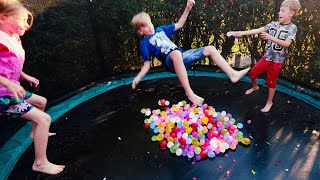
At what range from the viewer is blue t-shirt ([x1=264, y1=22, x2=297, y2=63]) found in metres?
2.96

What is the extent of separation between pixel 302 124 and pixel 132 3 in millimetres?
2798

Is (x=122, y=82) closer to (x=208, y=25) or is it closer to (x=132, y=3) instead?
(x=132, y=3)

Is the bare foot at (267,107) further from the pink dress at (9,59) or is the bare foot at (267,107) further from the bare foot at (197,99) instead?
the pink dress at (9,59)

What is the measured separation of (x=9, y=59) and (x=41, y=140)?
0.68 meters

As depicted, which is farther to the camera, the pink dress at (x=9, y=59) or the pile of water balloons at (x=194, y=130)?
the pile of water balloons at (x=194, y=130)

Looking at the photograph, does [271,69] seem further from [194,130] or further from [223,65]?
[194,130]

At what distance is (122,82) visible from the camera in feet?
14.2

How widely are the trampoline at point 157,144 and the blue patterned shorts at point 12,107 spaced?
24.4 inches

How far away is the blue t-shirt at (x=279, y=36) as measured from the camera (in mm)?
2963

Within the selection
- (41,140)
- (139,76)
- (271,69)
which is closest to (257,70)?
(271,69)

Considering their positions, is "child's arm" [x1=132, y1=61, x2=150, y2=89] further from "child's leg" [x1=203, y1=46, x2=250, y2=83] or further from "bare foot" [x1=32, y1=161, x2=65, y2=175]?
"bare foot" [x1=32, y1=161, x2=65, y2=175]

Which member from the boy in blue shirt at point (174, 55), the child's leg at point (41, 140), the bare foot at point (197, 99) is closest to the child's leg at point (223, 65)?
the boy in blue shirt at point (174, 55)

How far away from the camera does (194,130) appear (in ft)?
9.89

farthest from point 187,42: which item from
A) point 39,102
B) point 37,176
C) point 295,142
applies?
point 37,176
